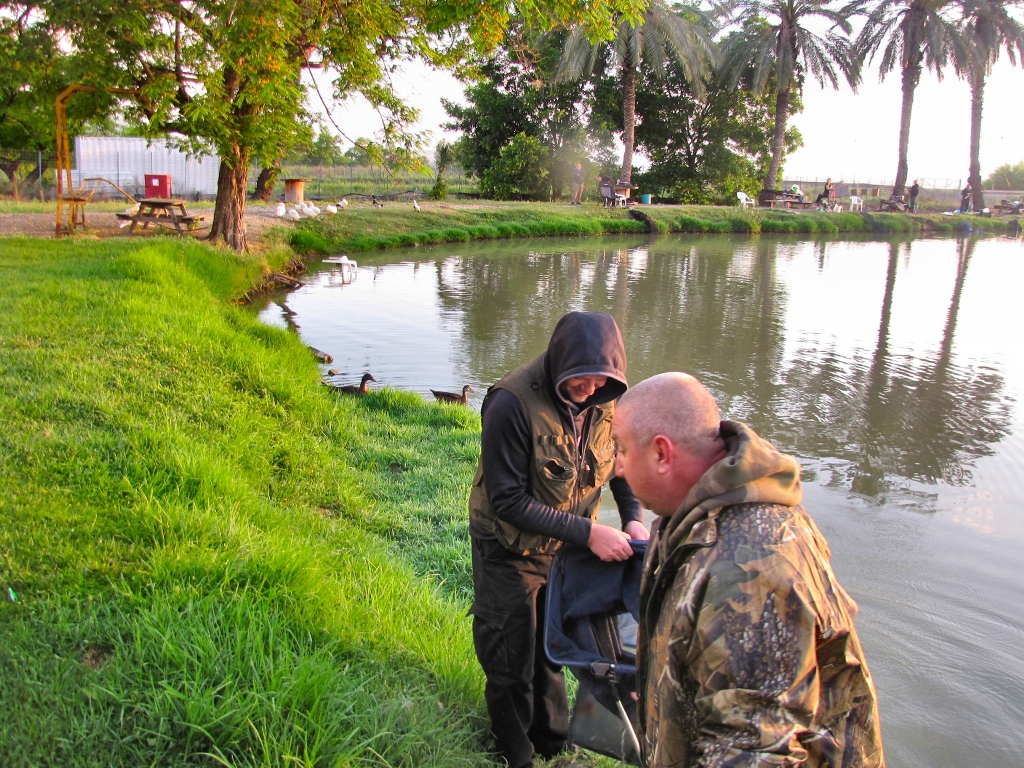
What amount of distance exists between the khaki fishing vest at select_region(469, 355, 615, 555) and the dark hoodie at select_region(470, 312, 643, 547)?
0.03m

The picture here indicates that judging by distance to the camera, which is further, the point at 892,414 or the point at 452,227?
the point at 452,227

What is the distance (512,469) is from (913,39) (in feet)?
158

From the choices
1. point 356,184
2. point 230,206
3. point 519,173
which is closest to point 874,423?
point 230,206

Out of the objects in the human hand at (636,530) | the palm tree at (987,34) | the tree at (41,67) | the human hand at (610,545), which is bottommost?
the human hand at (636,530)

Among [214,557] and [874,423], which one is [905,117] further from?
[214,557]

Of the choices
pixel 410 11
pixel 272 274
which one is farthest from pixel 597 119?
pixel 410 11

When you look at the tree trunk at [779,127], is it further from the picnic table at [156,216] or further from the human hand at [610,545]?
the human hand at [610,545]

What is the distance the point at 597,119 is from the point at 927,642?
3906 centimetres

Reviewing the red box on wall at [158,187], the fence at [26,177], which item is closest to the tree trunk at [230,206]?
the red box on wall at [158,187]

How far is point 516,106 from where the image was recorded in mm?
40188

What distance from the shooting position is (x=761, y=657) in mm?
1481

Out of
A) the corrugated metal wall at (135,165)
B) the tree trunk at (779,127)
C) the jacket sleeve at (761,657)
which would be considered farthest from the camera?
the tree trunk at (779,127)

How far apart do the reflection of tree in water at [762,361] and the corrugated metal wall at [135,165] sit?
18.3 m

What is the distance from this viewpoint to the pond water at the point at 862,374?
482 centimetres
